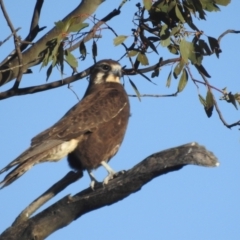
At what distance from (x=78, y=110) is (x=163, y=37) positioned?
136cm

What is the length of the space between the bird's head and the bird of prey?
0.25 meters

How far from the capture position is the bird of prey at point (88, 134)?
5379 mm

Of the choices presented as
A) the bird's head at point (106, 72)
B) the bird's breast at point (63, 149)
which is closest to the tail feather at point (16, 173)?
the bird's breast at point (63, 149)

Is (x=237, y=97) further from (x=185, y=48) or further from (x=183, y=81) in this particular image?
(x=185, y=48)

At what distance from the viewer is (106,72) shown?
251 inches

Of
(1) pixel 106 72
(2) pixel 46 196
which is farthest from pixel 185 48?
(1) pixel 106 72

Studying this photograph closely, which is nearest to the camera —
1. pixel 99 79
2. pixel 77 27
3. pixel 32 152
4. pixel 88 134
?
pixel 77 27

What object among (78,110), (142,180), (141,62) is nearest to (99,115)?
(78,110)

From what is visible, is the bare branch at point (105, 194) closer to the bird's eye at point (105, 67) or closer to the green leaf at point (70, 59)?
the green leaf at point (70, 59)

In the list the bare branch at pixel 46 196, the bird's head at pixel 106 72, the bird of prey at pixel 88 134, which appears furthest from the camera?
the bird's head at pixel 106 72

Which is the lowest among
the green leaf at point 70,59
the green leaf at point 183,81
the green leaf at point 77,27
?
the green leaf at point 183,81

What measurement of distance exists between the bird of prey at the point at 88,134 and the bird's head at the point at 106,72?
0.81ft

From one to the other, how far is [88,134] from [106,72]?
86 centimetres

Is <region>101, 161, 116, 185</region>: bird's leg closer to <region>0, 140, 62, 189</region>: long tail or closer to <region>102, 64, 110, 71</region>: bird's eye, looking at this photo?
<region>0, 140, 62, 189</region>: long tail
